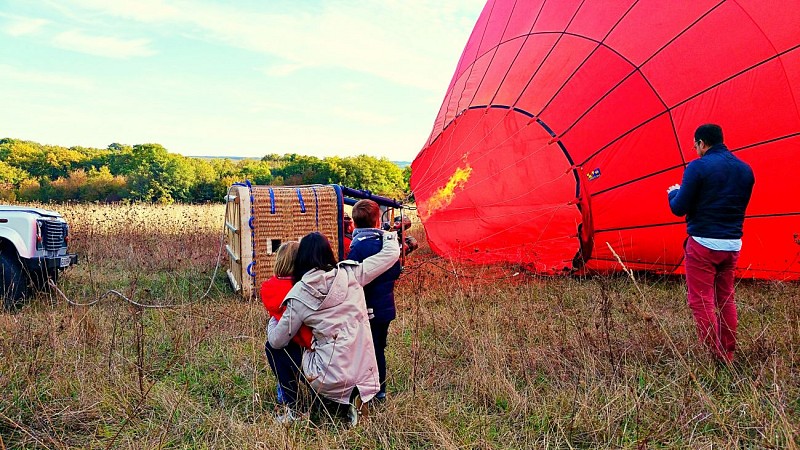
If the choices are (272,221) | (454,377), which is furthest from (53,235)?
(454,377)

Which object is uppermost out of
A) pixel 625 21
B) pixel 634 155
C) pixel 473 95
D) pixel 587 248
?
pixel 625 21

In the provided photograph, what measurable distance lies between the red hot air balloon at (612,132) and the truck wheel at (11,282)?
3437 millimetres

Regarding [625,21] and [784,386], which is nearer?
[784,386]

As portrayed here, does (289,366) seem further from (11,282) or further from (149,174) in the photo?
(149,174)

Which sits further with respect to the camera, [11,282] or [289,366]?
[11,282]

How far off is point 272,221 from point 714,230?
322cm

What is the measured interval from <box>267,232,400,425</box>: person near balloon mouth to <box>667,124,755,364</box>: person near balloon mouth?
1.87 metres

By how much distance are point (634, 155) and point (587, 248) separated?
2.85 ft

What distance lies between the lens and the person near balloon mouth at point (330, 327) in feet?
8.49

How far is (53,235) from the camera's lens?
17.1ft

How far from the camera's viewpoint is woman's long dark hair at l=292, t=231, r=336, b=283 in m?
2.62

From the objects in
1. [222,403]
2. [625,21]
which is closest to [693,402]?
[222,403]

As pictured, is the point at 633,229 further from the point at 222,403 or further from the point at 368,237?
the point at 222,403

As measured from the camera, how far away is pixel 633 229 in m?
4.95
